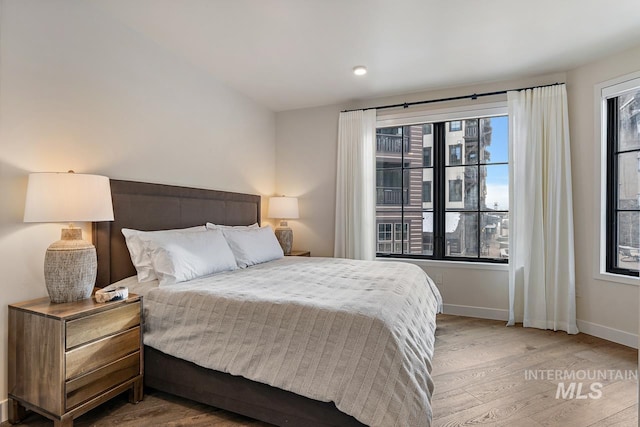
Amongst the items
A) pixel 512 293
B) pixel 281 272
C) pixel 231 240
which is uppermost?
pixel 231 240

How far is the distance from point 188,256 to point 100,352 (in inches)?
31.5

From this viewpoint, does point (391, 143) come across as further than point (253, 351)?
Yes

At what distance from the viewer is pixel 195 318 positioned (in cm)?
200

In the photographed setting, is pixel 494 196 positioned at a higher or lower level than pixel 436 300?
higher

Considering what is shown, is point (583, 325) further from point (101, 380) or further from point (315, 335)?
point (101, 380)

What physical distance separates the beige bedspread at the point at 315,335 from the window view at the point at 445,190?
174 cm

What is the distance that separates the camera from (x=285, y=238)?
417 centimetres

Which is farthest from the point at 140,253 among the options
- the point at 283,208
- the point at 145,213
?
the point at 283,208

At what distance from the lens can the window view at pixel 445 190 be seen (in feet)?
12.5

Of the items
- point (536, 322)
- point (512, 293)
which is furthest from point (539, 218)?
point (536, 322)

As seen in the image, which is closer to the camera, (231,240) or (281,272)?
(281,272)

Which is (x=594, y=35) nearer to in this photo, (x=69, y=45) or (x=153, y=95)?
(x=153, y=95)

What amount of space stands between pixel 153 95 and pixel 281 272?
179cm

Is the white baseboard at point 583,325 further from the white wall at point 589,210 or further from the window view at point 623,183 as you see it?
the window view at point 623,183
